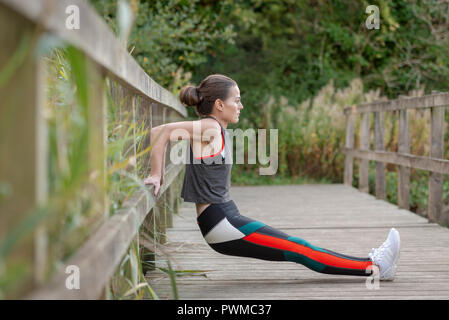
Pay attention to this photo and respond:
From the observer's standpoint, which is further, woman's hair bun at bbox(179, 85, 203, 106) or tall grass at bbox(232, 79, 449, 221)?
tall grass at bbox(232, 79, 449, 221)

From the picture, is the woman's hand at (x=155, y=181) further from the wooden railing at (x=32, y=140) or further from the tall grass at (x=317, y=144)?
the tall grass at (x=317, y=144)

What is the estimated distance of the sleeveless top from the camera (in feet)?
9.39

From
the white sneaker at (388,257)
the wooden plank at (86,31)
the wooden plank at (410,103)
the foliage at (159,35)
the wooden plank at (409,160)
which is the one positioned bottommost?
the white sneaker at (388,257)

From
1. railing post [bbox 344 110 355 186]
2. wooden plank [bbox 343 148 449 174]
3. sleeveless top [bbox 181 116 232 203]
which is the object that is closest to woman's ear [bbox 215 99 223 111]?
sleeveless top [bbox 181 116 232 203]

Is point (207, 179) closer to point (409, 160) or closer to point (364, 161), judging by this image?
point (409, 160)

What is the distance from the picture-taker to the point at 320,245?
13.3ft

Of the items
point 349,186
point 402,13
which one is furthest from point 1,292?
point 402,13

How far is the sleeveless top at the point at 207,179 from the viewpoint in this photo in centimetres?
286

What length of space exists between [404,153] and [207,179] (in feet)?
11.9

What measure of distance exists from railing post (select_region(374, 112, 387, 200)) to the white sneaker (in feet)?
12.9

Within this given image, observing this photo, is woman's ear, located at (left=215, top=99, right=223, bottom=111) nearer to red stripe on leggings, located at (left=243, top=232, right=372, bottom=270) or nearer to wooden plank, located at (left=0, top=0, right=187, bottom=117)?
red stripe on leggings, located at (left=243, top=232, right=372, bottom=270)

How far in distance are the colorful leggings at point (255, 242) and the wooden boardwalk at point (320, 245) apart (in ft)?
0.41

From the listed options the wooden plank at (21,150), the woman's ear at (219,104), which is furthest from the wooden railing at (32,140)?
the woman's ear at (219,104)

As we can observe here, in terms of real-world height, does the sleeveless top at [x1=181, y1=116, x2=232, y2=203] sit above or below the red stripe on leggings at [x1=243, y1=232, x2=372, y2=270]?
above
